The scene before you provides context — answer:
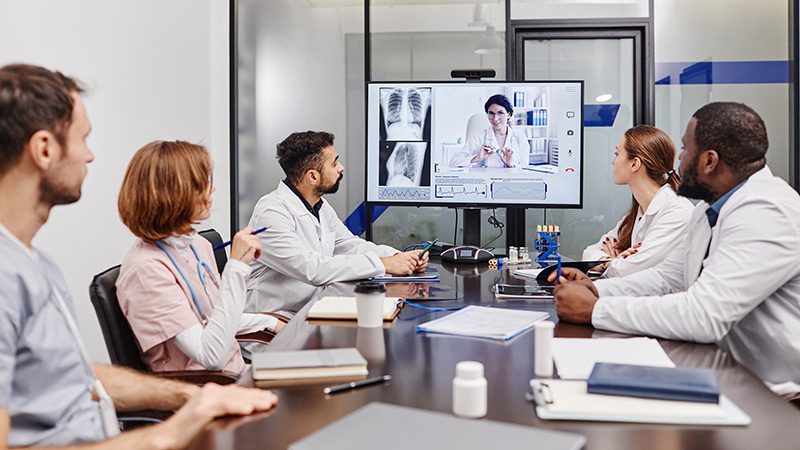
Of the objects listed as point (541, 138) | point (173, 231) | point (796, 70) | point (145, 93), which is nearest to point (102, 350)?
point (145, 93)

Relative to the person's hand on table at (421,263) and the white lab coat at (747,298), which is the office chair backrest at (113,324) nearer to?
the white lab coat at (747,298)

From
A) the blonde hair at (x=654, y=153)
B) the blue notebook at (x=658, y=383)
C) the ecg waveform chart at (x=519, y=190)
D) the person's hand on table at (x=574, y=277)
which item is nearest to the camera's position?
the blue notebook at (x=658, y=383)

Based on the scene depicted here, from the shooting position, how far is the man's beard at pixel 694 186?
188 cm

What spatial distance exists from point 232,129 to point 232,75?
373 mm

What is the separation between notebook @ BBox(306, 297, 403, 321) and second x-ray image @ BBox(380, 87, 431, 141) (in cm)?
164

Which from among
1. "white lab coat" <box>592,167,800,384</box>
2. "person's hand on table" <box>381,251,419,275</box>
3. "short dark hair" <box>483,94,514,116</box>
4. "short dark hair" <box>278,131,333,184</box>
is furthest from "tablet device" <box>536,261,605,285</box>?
"short dark hair" <box>278,131,333,184</box>

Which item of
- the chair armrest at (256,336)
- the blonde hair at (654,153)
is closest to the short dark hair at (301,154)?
the chair armrest at (256,336)

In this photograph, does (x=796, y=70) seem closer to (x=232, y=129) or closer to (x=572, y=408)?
(x=232, y=129)

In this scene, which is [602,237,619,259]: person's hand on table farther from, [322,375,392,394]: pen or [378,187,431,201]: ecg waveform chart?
[322,375,392,394]: pen

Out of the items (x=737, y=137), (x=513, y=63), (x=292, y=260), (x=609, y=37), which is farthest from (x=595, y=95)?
(x=737, y=137)

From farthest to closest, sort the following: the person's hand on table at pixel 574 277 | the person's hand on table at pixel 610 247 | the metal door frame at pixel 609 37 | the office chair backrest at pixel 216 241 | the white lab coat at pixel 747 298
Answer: the metal door frame at pixel 609 37, the person's hand on table at pixel 610 247, the office chair backrest at pixel 216 241, the person's hand on table at pixel 574 277, the white lab coat at pixel 747 298

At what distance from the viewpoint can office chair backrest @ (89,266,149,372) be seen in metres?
1.64

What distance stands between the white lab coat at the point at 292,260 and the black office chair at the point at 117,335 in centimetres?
101

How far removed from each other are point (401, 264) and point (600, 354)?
134cm
